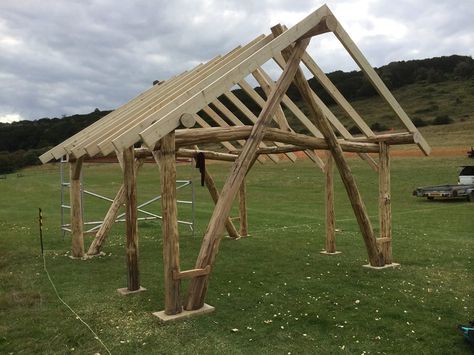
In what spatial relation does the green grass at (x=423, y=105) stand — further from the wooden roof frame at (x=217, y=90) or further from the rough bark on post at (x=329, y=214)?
the wooden roof frame at (x=217, y=90)

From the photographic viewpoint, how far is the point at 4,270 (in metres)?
9.74

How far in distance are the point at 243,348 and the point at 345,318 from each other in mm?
1666

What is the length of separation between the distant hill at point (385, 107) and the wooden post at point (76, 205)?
47043mm

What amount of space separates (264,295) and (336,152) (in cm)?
284

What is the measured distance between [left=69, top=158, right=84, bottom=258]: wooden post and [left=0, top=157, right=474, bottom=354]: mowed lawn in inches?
15.4

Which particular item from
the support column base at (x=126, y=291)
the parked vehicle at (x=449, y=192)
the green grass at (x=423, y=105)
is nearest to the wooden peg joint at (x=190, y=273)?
the support column base at (x=126, y=291)

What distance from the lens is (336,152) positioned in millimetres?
8523

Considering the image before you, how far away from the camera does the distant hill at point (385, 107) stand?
6438 cm

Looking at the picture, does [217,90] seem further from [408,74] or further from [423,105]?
[408,74]

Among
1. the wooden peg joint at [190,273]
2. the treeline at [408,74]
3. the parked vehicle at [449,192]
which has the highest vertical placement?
the treeline at [408,74]

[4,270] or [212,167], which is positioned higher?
[212,167]

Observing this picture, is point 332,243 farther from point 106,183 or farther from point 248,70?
point 106,183

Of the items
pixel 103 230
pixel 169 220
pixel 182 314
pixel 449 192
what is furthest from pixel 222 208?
pixel 449 192

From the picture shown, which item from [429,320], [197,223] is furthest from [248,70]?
[197,223]
